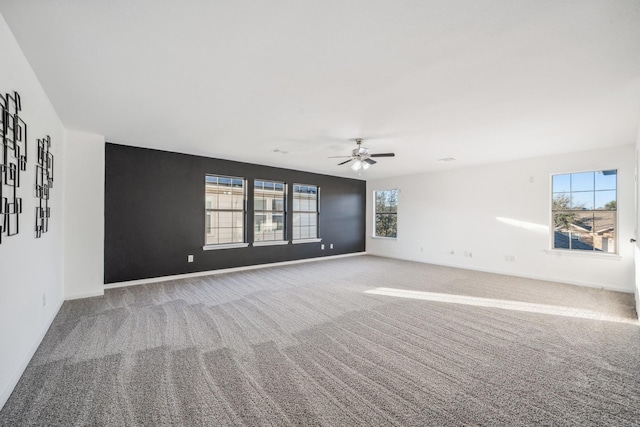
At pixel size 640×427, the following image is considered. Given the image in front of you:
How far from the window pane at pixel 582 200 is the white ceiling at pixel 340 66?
132 centimetres

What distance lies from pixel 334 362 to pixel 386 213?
6.55m

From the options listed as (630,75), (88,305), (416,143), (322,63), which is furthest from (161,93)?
(630,75)

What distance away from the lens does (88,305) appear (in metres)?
3.84

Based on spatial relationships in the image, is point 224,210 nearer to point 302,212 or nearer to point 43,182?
point 302,212

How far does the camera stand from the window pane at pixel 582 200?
5.15 m

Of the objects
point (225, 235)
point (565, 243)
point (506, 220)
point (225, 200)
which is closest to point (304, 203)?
point (225, 200)

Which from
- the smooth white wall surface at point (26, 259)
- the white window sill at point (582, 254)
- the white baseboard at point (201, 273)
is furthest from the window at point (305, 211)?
the white window sill at point (582, 254)

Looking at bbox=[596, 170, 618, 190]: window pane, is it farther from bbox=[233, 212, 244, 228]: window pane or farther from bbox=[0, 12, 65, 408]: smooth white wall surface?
bbox=[0, 12, 65, 408]: smooth white wall surface

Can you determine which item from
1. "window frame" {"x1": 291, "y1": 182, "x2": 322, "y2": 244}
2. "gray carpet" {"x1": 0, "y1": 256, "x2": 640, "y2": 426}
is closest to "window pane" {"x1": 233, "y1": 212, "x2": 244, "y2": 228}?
"window frame" {"x1": 291, "y1": 182, "x2": 322, "y2": 244}

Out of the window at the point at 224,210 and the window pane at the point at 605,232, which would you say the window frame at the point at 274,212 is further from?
the window pane at the point at 605,232

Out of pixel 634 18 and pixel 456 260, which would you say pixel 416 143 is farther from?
pixel 456 260

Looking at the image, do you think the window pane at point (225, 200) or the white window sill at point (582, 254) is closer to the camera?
the white window sill at point (582, 254)

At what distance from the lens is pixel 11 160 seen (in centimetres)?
198

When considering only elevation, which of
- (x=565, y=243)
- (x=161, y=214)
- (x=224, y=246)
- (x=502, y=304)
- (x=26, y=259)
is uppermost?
(x=161, y=214)
